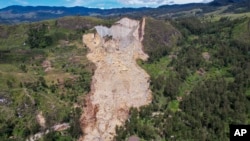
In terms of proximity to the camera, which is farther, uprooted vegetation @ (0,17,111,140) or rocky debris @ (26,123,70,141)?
uprooted vegetation @ (0,17,111,140)

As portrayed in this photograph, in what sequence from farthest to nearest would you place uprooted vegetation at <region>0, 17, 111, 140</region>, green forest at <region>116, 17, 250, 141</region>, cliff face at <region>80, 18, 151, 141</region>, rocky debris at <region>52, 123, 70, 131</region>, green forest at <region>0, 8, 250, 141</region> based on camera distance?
cliff face at <region>80, 18, 151, 141</region> → rocky debris at <region>52, 123, 70, 131</region> → uprooted vegetation at <region>0, 17, 111, 140</region> → green forest at <region>0, 8, 250, 141</region> → green forest at <region>116, 17, 250, 141</region>

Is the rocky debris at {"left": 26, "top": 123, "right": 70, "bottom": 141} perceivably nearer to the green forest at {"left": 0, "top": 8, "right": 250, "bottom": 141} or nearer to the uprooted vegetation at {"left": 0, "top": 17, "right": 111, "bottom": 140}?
the uprooted vegetation at {"left": 0, "top": 17, "right": 111, "bottom": 140}

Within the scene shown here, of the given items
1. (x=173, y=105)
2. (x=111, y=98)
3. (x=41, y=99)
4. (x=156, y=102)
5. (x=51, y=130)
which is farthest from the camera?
(x=111, y=98)

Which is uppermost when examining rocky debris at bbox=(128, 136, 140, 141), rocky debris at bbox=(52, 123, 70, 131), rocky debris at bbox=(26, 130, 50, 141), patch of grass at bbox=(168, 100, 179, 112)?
patch of grass at bbox=(168, 100, 179, 112)

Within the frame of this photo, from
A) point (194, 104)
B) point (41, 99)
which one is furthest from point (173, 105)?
point (41, 99)

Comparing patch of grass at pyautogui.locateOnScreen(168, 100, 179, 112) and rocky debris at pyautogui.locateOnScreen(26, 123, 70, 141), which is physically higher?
patch of grass at pyautogui.locateOnScreen(168, 100, 179, 112)

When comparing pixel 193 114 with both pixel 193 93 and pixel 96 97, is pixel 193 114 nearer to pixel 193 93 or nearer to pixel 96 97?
pixel 193 93

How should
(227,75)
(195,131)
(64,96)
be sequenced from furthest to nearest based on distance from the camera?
(227,75), (64,96), (195,131)

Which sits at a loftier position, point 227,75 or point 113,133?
point 227,75

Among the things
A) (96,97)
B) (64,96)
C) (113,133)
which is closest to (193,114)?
(113,133)

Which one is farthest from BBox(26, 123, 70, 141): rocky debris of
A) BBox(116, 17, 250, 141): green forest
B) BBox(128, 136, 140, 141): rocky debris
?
BBox(128, 136, 140, 141): rocky debris

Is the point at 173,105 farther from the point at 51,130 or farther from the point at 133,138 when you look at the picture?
the point at 51,130
